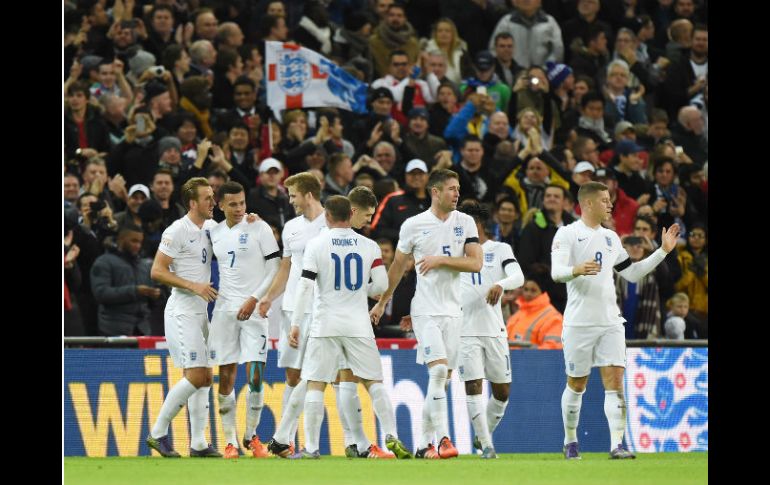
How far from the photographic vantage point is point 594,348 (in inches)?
460

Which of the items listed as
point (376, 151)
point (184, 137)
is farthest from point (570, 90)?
point (184, 137)

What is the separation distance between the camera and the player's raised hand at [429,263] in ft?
37.6

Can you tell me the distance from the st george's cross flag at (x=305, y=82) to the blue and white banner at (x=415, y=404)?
538cm

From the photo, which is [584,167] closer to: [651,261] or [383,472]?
[651,261]

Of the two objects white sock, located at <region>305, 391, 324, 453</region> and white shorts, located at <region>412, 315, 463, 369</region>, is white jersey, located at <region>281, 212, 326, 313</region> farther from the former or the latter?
white shorts, located at <region>412, 315, 463, 369</region>

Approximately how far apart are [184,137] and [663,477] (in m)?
9.03

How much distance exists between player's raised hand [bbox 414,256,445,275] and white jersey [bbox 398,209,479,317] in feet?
0.39

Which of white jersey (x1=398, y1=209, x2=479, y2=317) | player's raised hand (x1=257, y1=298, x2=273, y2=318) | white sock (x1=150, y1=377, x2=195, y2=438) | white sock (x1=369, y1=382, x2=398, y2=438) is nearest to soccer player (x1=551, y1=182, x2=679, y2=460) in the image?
Answer: white jersey (x1=398, y1=209, x2=479, y2=317)

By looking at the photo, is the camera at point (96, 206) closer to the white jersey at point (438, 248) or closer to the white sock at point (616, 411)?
the white jersey at point (438, 248)

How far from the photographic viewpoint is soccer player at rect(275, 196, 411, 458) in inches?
444

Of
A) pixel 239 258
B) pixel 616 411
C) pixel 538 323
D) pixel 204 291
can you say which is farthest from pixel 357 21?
pixel 616 411

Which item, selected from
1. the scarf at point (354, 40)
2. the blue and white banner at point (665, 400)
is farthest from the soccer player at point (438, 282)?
the scarf at point (354, 40)
